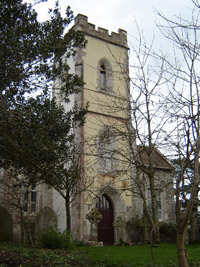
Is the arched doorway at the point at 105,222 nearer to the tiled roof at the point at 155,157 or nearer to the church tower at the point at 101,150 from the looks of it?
the church tower at the point at 101,150

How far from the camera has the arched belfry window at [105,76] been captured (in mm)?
20353

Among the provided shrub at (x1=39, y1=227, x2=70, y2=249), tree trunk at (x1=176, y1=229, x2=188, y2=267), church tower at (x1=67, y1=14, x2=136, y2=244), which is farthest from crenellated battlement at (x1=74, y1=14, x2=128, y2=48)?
tree trunk at (x1=176, y1=229, x2=188, y2=267)

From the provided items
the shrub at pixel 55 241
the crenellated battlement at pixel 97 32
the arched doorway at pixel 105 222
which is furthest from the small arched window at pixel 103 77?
the shrub at pixel 55 241

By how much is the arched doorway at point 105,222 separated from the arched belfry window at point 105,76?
704cm

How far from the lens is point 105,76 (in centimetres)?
2091

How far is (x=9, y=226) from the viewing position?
52.2 feet

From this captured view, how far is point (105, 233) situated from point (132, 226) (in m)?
1.60

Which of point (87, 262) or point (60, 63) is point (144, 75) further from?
point (87, 262)

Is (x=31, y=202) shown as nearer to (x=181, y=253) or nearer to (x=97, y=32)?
(x=97, y=32)

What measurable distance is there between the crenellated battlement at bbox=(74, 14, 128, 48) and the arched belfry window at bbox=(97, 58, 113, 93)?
1.77 meters

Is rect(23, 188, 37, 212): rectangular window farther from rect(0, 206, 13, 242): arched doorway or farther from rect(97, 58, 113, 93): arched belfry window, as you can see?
rect(97, 58, 113, 93): arched belfry window

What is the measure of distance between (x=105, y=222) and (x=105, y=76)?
9513mm

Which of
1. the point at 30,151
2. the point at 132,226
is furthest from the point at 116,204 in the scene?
the point at 30,151

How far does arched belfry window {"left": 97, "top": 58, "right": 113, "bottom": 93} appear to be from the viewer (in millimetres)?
20353
